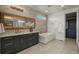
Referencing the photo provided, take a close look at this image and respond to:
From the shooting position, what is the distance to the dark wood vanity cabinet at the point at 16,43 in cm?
224

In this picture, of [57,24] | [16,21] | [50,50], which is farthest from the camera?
[57,24]

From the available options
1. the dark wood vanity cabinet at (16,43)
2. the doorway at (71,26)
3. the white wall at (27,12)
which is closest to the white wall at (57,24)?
the white wall at (27,12)

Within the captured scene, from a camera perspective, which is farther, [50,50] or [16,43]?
[50,50]

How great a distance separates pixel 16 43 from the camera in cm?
266

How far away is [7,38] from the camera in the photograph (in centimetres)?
230

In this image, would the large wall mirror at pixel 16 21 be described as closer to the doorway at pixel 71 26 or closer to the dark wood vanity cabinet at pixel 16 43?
the dark wood vanity cabinet at pixel 16 43

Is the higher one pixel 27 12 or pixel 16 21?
pixel 27 12

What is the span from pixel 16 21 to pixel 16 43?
1263mm

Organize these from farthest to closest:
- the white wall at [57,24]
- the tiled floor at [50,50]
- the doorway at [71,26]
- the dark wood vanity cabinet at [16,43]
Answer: the doorway at [71,26]
the white wall at [57,24]
the tiled floor at [50,50]
the dark wood vanity cabinet at [16,43]

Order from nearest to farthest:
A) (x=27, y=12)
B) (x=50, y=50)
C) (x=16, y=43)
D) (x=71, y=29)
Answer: (x=16, y=43)
(x=50, y=50)
(x=27, y=12)
(x=71, y=29)

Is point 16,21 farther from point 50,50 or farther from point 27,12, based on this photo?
point 50,50

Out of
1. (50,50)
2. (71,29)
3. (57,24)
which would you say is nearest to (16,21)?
(50,50)

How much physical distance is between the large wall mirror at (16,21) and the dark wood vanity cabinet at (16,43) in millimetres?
737
